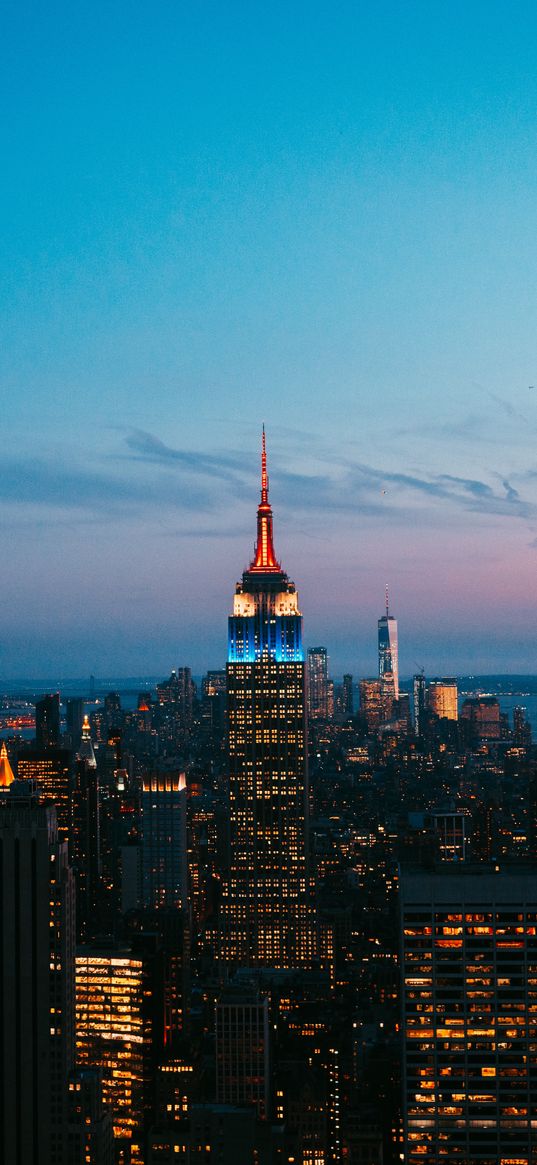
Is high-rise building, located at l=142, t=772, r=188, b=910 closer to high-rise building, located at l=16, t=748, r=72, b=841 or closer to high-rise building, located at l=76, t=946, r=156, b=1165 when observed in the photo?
high-rise building, located at l=16, t=748, r=72, b=841

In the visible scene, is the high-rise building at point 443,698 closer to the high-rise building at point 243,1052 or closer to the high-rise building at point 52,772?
the high-rise building at point 52,772

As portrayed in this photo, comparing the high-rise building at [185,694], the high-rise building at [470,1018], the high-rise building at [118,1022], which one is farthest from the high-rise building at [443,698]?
the high-rise building at [470,1018]

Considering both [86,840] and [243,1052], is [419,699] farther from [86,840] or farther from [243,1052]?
[243,1052]

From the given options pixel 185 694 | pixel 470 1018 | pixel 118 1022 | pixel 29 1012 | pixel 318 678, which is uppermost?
pixel 318 678

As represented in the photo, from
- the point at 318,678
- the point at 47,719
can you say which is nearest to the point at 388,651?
the point at 318,678

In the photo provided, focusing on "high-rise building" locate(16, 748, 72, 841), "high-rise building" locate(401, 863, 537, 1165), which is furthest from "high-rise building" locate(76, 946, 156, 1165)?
"high-rise building" locate(16, 748, 72, 841)

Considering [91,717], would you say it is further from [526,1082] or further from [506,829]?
[526,1082]

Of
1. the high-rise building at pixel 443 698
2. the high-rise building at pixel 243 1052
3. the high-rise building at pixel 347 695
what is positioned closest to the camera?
the high-rise building at pixel 243 1052
